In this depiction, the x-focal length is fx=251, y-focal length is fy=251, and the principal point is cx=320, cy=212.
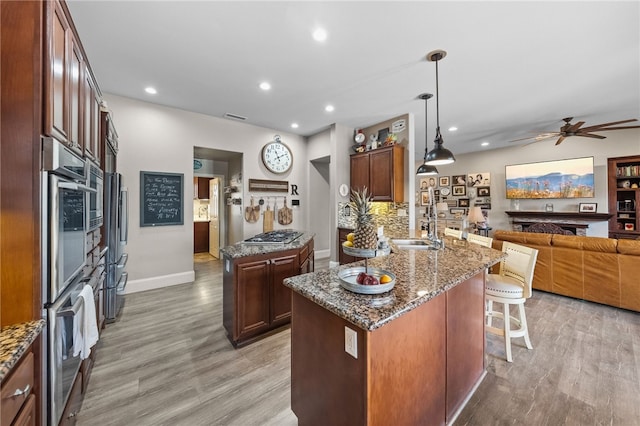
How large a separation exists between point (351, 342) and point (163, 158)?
425 centimetres

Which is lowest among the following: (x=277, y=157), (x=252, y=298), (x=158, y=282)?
(x=158, y=282)

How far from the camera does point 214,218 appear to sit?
6.39 m

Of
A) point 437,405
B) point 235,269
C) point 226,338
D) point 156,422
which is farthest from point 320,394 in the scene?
point 226,338

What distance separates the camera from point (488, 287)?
7.50 ft

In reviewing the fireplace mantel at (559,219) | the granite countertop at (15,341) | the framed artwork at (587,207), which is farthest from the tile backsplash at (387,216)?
the framed artwork at (587,207)

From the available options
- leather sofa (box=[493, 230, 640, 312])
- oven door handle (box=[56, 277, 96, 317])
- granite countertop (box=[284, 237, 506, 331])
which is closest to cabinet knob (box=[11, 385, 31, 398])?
oven door handle (box=[56, 277, 96, 317])

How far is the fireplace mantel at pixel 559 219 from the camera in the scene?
571 centimetres

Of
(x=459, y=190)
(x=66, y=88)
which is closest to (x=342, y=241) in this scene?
(x=66, y=88)

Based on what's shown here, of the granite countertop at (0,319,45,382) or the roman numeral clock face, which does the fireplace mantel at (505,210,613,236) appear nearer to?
the roman numeral clock face

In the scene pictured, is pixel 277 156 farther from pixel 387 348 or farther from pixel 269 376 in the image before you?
pixel 387 348

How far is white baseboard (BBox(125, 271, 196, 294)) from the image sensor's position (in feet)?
12.4

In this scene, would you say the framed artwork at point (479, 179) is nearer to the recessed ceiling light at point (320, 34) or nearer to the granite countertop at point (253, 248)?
the granite countertop at point (253, 248)

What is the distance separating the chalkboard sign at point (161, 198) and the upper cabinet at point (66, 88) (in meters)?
2.15

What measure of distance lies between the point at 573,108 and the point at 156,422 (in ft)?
21.4
